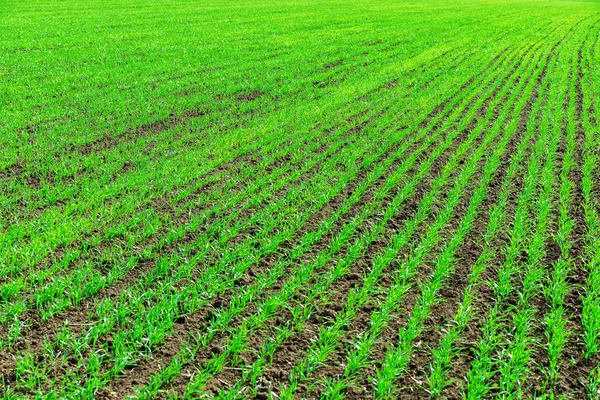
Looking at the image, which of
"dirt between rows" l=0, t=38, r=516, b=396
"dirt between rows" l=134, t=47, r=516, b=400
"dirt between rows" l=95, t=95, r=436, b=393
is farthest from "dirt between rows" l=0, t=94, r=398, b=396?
"dirt between rows" l=134, t=47, r=516, b=400

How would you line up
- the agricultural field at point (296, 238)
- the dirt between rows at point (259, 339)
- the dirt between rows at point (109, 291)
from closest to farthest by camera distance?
1. the dirt between rows at point (259, 339)
2. the agricultural field at point (296, 238)
3. the dirt between rows at point (109, 291)

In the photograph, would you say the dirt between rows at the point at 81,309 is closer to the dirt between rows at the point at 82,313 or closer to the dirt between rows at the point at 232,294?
the dirt between rows at the point at 82,313

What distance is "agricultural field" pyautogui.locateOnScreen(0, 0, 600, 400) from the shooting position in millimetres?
4758

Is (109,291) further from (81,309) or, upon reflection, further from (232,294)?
(232,294)

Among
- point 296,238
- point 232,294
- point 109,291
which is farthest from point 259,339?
point 296,238

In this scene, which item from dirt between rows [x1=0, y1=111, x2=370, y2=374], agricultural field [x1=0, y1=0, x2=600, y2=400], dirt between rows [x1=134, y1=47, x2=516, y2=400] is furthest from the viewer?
dirt between rows [x1=0, y1=111, x2=370, y2=374]

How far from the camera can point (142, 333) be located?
5.02m

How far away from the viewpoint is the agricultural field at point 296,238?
4.76 m

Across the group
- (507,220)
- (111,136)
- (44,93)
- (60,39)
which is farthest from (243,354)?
(60,39)

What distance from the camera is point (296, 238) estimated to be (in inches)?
280

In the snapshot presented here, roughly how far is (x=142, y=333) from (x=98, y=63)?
16.4 m

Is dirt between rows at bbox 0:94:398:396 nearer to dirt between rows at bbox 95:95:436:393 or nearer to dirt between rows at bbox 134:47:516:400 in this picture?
dirt between rows at bbox 95:95:436:393

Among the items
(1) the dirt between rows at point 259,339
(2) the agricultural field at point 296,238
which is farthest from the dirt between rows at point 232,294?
(1) the dirt between rows at point 259,339

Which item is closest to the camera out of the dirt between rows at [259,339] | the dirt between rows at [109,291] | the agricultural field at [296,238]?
the dirt between rows at [259,339]
